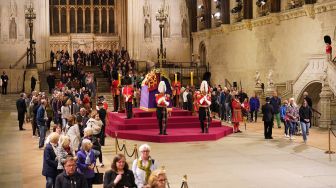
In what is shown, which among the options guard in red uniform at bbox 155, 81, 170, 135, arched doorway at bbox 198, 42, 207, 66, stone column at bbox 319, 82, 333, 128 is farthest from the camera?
arched doorway at bbox 198, 42, 207, 66

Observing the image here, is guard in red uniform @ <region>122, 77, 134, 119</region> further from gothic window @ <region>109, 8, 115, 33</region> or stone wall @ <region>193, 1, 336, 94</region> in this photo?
gothic window @ <region>109, 8, 115, 33</region>

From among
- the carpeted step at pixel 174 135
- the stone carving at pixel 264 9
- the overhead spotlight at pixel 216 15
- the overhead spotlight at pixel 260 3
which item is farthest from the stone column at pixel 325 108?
the overhead spotlight at pixel 216 15

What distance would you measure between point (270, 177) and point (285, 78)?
15.4m

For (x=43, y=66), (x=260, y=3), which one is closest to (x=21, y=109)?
(x=260, y=3)

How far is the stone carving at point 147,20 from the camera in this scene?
39.7 m

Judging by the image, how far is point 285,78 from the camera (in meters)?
26.7

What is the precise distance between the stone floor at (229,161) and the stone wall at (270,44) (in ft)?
19.2

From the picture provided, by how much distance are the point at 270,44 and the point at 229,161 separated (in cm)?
1534

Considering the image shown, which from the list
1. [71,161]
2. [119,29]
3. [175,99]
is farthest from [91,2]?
[71,161]

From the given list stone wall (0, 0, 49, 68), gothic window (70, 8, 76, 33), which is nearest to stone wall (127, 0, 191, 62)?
gothic window (70, 8, 76, 33)

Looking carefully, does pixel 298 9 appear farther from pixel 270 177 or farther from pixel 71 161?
pixel 71 161

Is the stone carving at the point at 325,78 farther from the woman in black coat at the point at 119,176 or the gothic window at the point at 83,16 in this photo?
the gothic window at the point at 83,16

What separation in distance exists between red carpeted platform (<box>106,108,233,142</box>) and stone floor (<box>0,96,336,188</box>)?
0.52 meters

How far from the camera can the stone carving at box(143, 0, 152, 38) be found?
39688 millimetres
